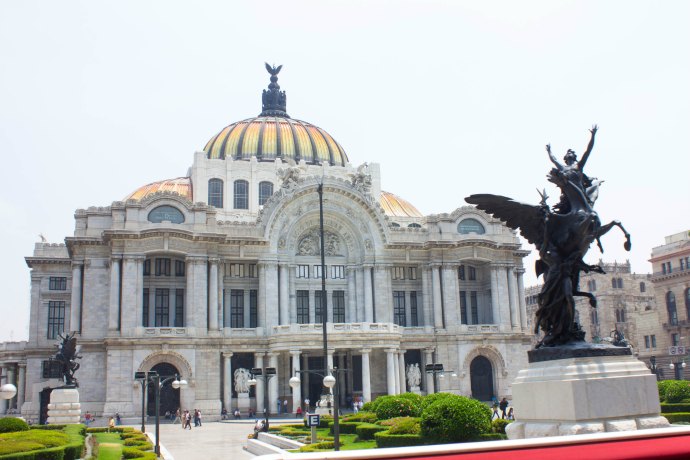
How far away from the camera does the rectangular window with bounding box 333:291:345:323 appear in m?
64.1

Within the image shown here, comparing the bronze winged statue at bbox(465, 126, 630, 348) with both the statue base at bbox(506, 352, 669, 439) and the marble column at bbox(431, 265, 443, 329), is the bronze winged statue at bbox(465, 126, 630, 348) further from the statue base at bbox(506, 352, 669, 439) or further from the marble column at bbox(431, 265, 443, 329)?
the marble column at bbox(431, 265, 443, 329)

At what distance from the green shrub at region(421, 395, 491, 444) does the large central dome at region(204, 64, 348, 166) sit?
48560mm

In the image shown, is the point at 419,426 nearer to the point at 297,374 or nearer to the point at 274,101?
the point at 297,374

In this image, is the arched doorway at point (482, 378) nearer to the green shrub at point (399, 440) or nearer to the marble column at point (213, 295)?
the marble column at point (213, 295)

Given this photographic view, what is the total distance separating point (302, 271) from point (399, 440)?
124 feet

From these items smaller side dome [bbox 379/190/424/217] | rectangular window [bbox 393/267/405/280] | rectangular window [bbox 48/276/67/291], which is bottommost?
rectangular window [bbox 393/267/405/280]

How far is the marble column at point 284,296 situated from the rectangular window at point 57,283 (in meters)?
25.0

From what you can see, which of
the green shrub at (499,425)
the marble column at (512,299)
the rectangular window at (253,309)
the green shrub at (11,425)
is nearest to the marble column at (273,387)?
the rectangular window at (253,309)

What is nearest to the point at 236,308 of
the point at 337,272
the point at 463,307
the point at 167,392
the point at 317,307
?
the point at 317,307

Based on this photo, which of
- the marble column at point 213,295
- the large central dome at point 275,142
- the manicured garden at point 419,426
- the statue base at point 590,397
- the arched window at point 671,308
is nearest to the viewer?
the statue base at point 590,397

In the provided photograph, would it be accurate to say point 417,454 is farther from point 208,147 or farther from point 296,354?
point 208,147

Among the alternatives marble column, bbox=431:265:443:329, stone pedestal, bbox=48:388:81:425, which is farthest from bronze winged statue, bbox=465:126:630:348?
marble column, bbox=431:265:443:329

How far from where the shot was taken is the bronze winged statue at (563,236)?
1568 centimetres

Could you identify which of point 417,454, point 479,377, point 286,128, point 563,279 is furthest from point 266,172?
point 417,454
